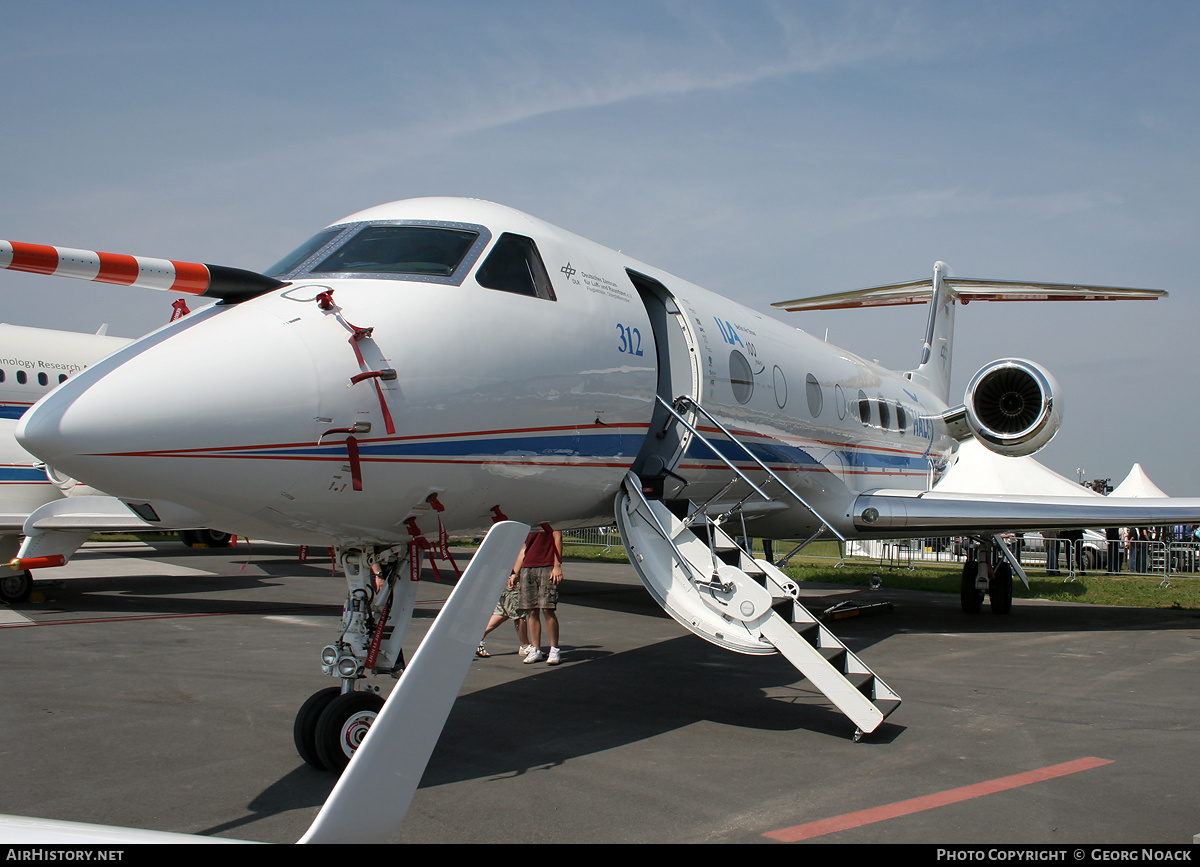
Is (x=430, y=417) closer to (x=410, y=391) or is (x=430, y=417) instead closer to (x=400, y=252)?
(x=410, y=391)

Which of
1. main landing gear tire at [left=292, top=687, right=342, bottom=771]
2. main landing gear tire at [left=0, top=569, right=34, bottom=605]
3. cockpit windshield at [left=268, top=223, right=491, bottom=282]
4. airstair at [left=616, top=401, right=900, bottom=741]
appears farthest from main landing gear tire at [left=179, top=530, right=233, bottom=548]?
cockpit windshield at [left=268, top=223, right=491, bottom=282]

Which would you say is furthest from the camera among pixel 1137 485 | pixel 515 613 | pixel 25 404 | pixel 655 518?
pixel 1137 485

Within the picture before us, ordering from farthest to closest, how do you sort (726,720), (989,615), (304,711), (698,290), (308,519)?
(989,615)
(698,290)
(726,720)
(304,711)
(308,519)

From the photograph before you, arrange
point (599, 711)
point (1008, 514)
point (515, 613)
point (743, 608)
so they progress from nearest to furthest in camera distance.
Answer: point (743, 608) < point (599, 711) < point (515, 613) < point (1008, 514)

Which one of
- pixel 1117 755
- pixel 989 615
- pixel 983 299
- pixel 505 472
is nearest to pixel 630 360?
pixel 505 472

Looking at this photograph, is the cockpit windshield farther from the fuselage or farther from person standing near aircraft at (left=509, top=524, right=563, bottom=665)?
person standing near aircraft at (left=509, top=524, right=563, bottom=665)

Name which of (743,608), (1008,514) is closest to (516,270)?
(743,608)

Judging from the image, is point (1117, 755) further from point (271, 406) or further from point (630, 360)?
point (271, 406)

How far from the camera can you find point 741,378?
8742mm

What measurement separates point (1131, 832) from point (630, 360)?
167 inches

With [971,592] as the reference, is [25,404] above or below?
above

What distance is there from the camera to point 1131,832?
166 inches

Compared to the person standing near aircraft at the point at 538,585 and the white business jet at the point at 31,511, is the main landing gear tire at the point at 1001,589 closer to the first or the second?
the person standing near aircraft at the point at 538,585

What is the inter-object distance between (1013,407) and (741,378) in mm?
6665
